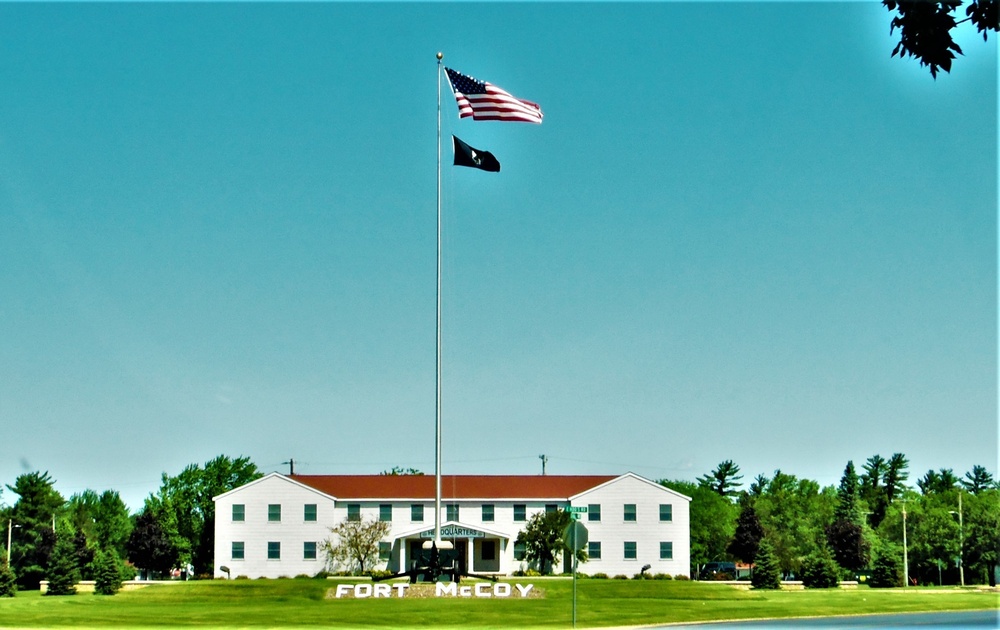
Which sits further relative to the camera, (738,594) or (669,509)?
(669,509)

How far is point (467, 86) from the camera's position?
37.4m

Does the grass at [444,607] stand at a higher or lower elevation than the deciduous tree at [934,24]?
lower

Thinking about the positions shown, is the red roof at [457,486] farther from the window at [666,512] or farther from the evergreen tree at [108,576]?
the evergreen tree at [108,576]

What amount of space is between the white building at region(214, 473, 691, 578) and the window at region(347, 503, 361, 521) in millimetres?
63

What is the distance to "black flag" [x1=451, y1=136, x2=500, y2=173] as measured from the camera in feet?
127

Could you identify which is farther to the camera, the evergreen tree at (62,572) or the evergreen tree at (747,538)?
the evergreen tree at (747,538)

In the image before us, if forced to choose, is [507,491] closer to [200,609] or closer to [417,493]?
[417,493]

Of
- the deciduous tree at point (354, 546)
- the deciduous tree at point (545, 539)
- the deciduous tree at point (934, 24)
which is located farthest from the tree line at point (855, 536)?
the deciduous tree at point (934, 24)

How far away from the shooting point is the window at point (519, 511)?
250 feet

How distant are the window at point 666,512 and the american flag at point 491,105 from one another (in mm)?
43148

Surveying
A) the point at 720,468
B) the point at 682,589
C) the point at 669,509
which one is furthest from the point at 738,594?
the point at 720,468

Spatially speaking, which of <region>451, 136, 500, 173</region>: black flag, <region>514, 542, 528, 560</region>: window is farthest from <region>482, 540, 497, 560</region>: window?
<region>451, 136, 500, 173</region>: black flag

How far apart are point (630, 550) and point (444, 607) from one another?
36726mm

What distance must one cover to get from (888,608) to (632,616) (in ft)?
32.9
